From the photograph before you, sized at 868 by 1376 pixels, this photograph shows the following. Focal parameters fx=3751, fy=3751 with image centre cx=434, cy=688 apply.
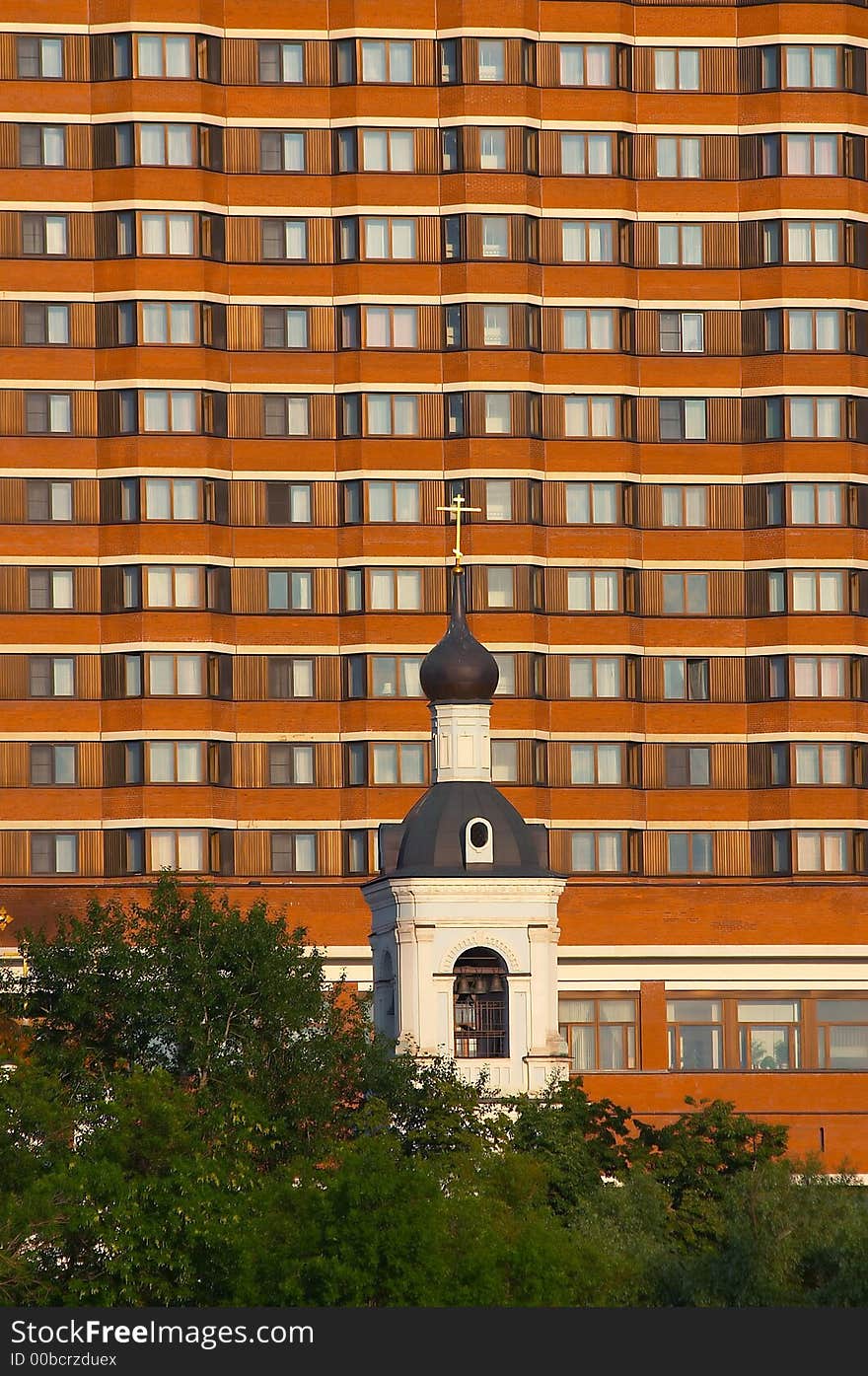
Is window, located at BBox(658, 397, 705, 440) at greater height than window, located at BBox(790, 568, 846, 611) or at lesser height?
greater

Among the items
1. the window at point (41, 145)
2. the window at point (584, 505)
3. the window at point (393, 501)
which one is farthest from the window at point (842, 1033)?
the window at point (41, 145)

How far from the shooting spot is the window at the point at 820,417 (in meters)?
160

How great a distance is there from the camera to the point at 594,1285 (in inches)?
3506

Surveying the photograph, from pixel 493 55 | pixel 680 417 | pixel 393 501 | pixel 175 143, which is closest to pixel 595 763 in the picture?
pixel 393 501

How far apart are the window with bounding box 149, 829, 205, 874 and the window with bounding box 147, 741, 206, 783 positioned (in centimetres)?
219

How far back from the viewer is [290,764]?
518 feet

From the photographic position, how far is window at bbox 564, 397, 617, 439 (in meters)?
160

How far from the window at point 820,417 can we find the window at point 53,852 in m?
35.1

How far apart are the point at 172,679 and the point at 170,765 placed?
3.72 metres

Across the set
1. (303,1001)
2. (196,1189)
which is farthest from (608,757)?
(196,1189)

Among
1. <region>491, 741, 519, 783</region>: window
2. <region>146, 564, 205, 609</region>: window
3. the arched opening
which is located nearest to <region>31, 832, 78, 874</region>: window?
<region>146, 564, 205, 609</region>: window

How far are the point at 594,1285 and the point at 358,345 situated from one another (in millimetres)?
75566

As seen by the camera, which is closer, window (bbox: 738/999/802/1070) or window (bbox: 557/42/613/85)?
window (bbox: 738/999/802/1070)

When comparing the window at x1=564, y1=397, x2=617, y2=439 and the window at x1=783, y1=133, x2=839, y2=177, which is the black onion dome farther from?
the window at x1=783, y1=133, x2=839, y2=177
